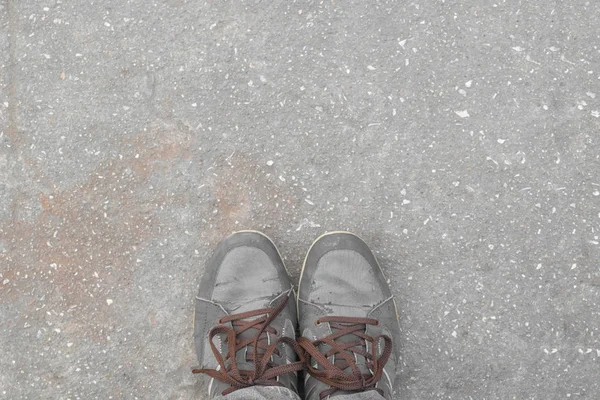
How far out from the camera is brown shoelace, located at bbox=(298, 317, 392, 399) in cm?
195

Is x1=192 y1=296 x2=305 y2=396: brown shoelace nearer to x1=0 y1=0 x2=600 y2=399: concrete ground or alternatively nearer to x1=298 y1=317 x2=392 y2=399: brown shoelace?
x1=298 y1=317 x2=392 y2=399: brown shoelace

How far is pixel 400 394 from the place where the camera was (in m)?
2.09

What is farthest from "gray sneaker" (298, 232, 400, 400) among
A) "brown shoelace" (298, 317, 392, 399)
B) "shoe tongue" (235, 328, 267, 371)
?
"shoe tongue" (235, 328, 267, 371)

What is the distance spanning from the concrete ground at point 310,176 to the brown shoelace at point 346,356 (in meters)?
0.18

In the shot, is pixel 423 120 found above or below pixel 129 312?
above

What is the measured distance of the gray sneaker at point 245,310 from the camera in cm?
202

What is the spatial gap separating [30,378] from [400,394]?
163 centimetres

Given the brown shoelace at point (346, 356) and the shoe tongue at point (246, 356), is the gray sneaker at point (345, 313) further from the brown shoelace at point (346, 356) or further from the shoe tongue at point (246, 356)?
the shoe tongue at point (246, 356)

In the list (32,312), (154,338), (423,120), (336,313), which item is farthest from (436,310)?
(32,312)

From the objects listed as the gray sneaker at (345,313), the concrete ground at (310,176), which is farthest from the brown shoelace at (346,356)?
the concrete ground at (310,176)

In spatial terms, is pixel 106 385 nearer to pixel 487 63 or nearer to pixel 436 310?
pixel 436 310

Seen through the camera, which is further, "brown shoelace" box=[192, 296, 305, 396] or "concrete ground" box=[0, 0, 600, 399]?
"concrete ground" box=[0, 0, 600, 399]

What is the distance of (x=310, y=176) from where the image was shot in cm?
212

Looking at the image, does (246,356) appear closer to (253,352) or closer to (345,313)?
(253,352)
